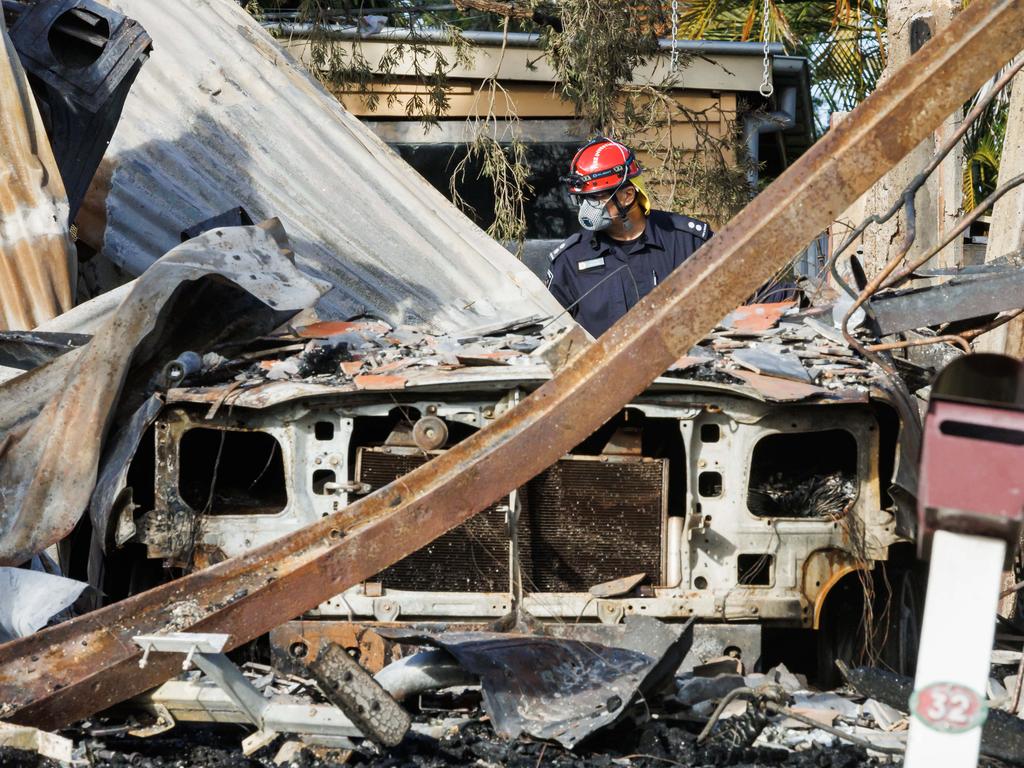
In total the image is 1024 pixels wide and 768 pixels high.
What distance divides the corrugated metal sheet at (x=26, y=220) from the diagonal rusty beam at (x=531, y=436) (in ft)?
11.1

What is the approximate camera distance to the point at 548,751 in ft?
14.6

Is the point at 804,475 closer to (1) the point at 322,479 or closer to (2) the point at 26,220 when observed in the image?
(1) the point at 322,479

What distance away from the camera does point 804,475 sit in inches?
236

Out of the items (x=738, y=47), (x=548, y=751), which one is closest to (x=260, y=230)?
(x=548, y=751)

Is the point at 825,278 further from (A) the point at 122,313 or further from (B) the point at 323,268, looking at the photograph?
(A) the point at 122,313

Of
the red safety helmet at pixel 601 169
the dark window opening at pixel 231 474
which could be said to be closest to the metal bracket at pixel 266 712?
the dark window opening at pixel 231 474

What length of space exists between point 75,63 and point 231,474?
120 inches

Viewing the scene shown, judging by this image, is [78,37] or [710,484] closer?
[710,484]

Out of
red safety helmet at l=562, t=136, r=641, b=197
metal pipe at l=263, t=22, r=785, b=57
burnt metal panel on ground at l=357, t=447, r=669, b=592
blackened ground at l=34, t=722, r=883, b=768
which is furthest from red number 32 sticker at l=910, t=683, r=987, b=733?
metal pipe at l=263, t=22, r=785, b=57

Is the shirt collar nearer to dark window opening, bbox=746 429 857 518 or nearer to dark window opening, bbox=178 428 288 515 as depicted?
dark window opening, bbox=746 429 857 518

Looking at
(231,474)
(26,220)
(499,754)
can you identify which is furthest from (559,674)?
(26,220)

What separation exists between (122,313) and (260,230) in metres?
0.98

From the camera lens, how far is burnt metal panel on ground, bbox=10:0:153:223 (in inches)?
304

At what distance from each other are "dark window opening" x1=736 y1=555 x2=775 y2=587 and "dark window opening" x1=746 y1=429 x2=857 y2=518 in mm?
195
